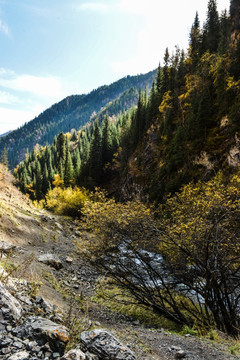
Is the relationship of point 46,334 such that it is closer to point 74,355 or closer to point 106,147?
point 74,355

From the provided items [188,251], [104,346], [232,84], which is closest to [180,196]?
[188,251]

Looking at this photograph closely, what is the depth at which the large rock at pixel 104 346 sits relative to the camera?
4.18m

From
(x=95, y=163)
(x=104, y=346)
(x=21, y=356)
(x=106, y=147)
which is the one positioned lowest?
(x=104, y=346)

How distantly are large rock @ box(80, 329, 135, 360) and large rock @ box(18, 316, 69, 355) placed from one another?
593 mm

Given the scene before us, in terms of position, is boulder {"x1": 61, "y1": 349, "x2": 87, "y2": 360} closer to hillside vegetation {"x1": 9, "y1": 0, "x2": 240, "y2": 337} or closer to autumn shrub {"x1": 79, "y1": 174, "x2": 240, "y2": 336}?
hillside vegetation {"x1": 9, "y1": 0, "x2": 240, "y2": 337}

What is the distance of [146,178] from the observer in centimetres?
4112

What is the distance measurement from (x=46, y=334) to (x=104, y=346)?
1349 mm

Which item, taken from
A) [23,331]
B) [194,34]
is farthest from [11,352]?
[194,34]

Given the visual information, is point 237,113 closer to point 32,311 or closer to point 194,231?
point 194,231

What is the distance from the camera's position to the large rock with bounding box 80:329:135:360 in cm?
418

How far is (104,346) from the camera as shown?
4297mm

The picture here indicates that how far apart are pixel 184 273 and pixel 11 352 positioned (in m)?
8.61

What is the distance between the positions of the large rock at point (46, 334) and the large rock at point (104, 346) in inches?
23.3

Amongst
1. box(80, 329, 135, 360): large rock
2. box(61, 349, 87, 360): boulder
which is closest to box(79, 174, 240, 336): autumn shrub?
box(80, 329, 135, 360): large rock
